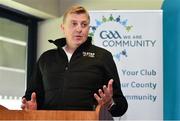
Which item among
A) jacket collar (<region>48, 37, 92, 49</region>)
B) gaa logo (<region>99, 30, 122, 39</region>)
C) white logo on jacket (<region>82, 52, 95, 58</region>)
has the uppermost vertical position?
gaa logo (<region>99, 30, 122, 39</region>)

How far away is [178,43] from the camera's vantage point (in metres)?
3.53

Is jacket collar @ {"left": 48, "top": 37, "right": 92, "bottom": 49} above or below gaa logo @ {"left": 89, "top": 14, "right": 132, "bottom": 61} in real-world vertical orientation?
below

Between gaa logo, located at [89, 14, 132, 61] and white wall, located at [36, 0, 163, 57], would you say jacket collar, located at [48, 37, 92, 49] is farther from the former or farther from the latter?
white wall, located at [36, 0, 163, 57]

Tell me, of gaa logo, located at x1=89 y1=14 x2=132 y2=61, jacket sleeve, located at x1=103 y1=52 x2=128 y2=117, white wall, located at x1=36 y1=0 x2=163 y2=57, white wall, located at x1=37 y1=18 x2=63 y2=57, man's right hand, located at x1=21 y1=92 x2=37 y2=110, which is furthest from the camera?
white wall, located at x1=37 y1=18 x2=63 y2=57

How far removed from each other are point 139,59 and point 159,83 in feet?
0.94

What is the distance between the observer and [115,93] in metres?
1.87

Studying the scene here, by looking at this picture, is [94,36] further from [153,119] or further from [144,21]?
[153,119]

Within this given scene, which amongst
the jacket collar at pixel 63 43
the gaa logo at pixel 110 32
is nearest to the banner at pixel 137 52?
the gaa logo at pixel 110 32

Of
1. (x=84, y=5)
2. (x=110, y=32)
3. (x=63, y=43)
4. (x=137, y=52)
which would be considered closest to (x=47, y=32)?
(x=84, y=5)

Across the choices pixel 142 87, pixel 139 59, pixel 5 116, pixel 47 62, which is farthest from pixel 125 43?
pixel 5 116

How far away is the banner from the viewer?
3439 millimetres

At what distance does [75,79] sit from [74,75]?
0.07ft

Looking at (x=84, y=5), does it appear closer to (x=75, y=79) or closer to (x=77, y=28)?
(x=77, y=28)

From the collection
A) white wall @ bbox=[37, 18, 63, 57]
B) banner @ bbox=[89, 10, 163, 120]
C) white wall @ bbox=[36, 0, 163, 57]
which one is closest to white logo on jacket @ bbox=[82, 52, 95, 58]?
banner @ bbox=[89, 10, 163, 120]
